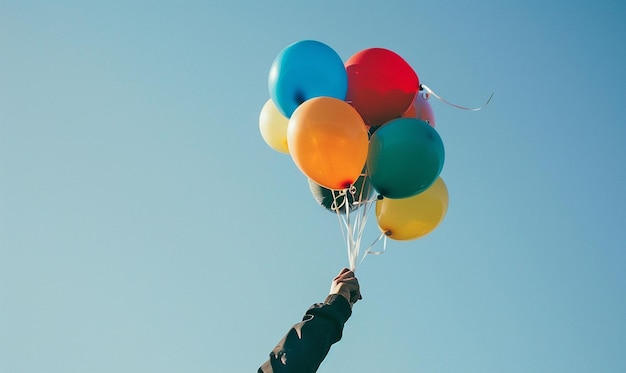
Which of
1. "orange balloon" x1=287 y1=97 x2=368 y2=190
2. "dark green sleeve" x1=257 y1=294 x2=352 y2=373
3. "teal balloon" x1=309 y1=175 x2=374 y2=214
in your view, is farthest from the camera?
"teal balloon" x1=309 y1=175 x2=374 y2=214

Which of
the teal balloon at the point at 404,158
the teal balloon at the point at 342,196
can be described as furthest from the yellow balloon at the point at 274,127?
the teal balloon at the point at 404,158

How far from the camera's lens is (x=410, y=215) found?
18.9 feet

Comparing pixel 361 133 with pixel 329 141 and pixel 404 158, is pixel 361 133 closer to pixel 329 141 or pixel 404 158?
pixel 329 141

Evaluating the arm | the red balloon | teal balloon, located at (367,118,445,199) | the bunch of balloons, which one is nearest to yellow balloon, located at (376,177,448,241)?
the bunch of balloons

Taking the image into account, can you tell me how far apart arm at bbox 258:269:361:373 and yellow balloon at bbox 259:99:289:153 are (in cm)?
219

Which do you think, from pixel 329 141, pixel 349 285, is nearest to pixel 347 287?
pixel 349 285

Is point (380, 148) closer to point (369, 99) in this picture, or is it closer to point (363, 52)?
point (369, 99)

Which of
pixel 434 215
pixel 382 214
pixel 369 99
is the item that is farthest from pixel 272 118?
pixel 434 215

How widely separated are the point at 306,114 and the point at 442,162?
49.7 inches

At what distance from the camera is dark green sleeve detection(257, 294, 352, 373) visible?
3.71m

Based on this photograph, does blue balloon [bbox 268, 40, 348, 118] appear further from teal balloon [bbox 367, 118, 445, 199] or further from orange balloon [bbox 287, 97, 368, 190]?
teal balloon [bbox 367, 118, 445, 199]

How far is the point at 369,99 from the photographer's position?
5.61 m

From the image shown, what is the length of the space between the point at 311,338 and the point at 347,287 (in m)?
0.71

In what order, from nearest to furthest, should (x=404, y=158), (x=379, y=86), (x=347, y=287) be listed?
(x=347, y=287) → (x=404, y=158) → (x=379, y=86)
